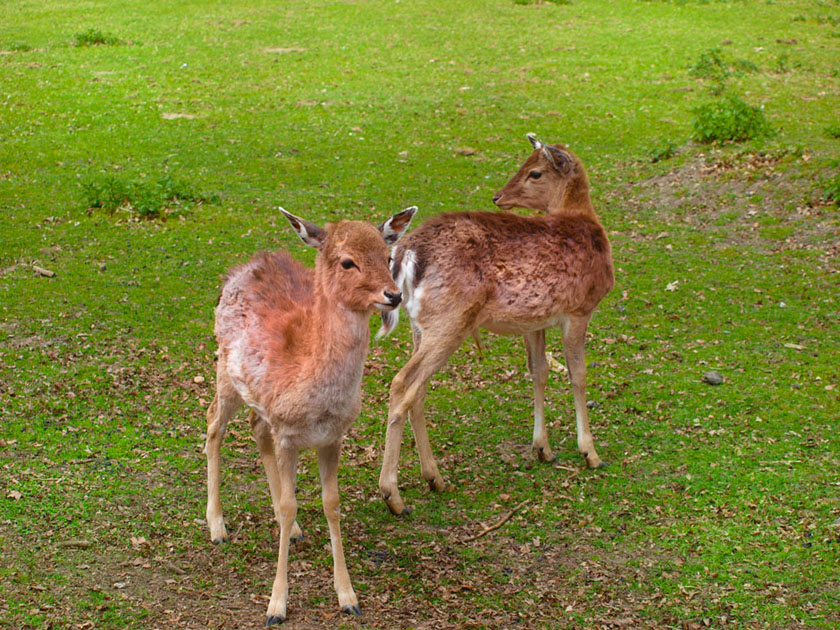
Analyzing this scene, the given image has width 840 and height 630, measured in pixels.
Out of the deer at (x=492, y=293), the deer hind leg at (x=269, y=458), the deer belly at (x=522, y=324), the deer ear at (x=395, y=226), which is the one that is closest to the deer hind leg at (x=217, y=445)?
the deer hind leg at (x=269, y=458)

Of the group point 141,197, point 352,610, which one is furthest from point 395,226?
point 141,197

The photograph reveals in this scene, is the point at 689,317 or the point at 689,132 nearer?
the point at 689,317

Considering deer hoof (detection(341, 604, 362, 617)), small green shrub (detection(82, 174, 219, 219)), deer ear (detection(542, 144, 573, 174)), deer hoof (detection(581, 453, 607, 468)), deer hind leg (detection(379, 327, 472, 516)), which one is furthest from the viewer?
small green shrub (detection(82, 174, 219, 219))

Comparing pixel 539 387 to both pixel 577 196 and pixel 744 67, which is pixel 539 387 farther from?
pixel 744 67

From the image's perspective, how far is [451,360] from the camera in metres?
9.13

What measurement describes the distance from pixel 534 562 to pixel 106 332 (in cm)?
465

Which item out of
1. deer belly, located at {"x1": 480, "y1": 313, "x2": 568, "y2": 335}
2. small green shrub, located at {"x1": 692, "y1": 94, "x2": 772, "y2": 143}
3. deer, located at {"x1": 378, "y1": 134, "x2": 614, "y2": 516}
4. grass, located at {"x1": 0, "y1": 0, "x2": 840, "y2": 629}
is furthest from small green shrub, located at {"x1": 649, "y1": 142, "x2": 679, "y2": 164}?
deer belly, located at {"x1": 480, "y1": 313, "x2": 568, "y2": 335}

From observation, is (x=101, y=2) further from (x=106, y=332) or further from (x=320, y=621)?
(x=320, y=621)

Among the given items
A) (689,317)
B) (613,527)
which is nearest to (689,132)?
(689,317)

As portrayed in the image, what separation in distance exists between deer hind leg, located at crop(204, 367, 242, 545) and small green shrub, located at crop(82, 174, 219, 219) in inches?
228

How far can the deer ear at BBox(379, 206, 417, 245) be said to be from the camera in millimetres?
5523

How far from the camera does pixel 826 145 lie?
525 inches

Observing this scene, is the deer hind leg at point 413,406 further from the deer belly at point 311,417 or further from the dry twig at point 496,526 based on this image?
the deer belly at point 311,417

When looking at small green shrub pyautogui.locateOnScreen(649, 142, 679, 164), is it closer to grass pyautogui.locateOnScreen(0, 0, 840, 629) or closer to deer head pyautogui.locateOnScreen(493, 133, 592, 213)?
grass pyautogui.locateOnScreen(0, 0, 840, 629)
